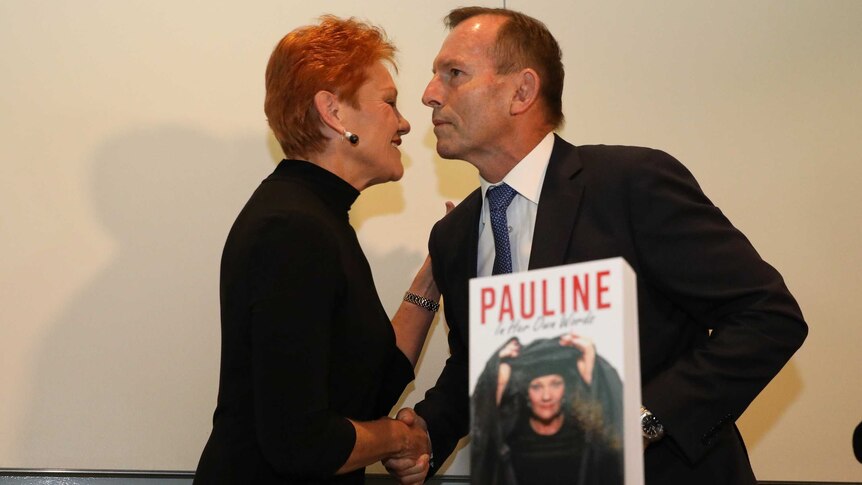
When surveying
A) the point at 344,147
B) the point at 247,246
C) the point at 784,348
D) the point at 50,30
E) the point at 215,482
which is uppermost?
the point at 50,30

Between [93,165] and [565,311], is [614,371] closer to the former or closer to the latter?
[565,311]

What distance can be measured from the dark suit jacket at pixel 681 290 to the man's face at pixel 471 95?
20cm

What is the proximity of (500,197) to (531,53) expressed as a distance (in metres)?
0.34

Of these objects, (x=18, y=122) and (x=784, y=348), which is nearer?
(x=784, y=348)

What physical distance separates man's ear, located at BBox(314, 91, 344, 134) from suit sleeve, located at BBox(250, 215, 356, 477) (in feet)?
1.15

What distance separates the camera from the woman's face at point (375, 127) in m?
2.11

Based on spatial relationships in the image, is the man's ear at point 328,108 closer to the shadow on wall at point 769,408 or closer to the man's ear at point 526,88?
the man's ear at point 526,88

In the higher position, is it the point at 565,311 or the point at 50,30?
the point at 50,30

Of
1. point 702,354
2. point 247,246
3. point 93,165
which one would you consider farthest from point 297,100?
point 702,354

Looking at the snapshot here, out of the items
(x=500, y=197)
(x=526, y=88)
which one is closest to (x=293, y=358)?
(x=500, y=197)

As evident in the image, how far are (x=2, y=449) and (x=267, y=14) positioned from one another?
1.24m

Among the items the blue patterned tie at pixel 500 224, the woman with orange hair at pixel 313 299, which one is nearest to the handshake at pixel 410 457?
the woman with orange hair at pixel 313 299

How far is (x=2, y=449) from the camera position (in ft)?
7.93

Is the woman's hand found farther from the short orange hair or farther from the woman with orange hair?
the short orange hair
